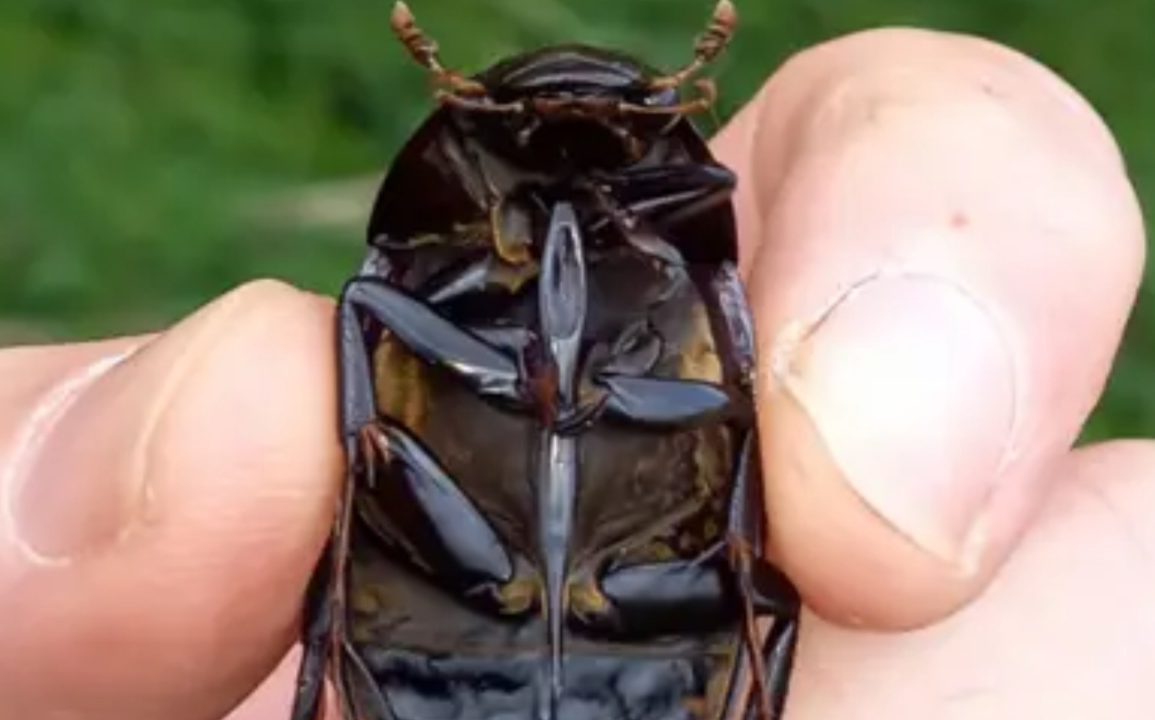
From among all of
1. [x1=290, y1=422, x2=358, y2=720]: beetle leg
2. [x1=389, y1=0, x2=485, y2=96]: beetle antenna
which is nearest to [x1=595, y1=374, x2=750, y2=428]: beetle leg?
[x1=290, y1=422, x2=358, y2=720]: beetle leg

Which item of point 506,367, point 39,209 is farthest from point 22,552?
point 39,209

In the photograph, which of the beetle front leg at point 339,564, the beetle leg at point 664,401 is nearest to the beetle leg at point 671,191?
the beetle leg at point 664,401

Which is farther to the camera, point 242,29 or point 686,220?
point 242,29

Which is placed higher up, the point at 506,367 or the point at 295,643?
the point at 506,367

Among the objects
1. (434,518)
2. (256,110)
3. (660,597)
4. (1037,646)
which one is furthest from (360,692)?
(256,110)

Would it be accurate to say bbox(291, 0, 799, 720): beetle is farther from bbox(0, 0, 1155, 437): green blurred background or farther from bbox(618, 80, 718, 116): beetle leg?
bbox(0, 0, 1155, 437): green blurred background

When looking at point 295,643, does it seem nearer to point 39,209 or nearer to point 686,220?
point 686,220

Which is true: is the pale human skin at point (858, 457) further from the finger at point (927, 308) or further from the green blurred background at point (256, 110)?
the green blurred background at point (256, 110)
